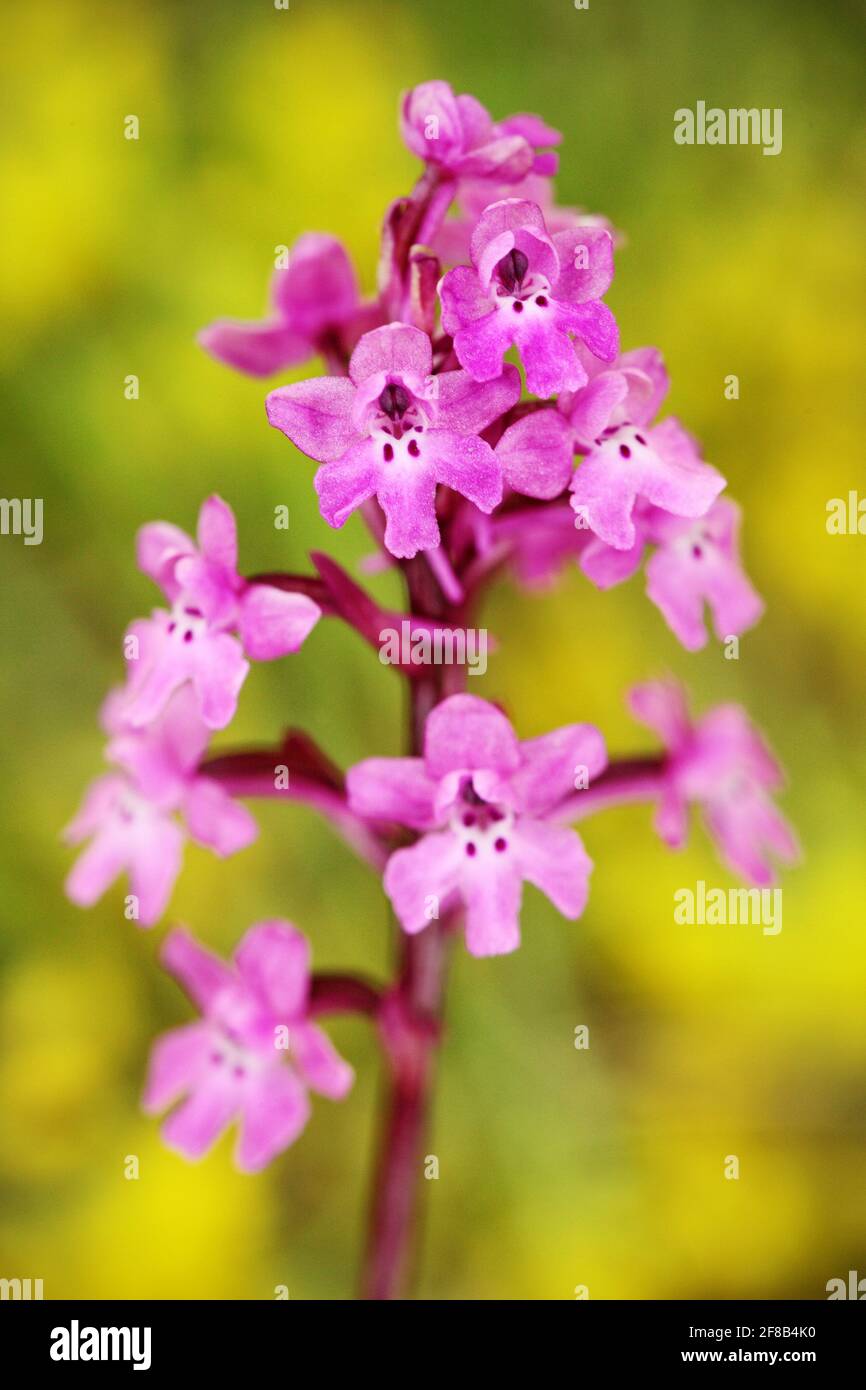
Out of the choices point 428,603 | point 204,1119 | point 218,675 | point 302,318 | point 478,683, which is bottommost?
point 204,1119

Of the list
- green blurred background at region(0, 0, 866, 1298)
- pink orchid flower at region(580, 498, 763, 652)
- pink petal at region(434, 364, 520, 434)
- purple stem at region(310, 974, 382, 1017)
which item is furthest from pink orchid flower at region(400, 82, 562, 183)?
green blurred background at region(0, 0, 866, 1298)

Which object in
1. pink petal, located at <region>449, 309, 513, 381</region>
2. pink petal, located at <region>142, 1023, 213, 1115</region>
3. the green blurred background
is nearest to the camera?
pink petal, located at <region>449, 309, 513, 381</region>

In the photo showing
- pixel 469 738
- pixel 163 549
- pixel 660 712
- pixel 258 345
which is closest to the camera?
pixel 469 738

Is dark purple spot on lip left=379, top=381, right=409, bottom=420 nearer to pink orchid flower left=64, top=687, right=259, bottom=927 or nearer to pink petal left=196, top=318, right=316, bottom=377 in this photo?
pink petal left=196, top=318, right=316, bottom=377

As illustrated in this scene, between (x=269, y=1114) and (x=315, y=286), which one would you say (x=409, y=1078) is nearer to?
(x=269, y=1114)

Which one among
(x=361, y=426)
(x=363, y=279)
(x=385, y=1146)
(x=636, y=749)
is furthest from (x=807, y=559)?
(x=361, y=426)

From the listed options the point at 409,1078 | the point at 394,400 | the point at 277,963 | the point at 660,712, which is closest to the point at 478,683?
the point at 660,712
